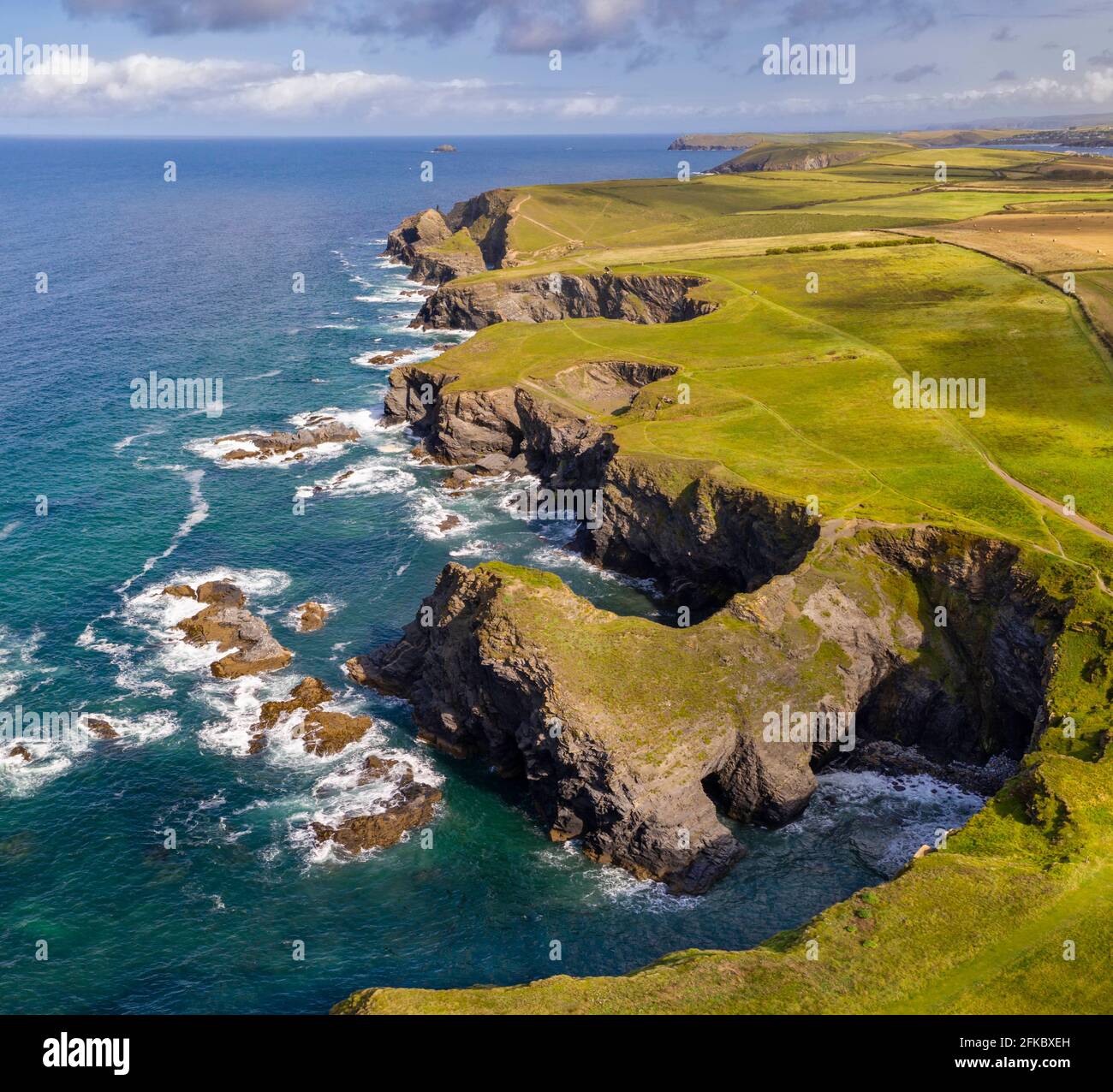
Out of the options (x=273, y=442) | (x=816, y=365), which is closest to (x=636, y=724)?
(x=816, y=365)

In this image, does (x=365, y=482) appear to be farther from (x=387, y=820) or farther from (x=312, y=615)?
(x=387, y=820)

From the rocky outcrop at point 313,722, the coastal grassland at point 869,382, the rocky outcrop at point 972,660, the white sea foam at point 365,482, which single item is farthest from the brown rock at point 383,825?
the white sea foam at point 365,482

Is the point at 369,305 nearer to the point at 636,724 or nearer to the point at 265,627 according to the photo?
the point at 265,627

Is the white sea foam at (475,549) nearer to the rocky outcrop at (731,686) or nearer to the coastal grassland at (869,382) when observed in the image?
the coastal grassland at (869,382)

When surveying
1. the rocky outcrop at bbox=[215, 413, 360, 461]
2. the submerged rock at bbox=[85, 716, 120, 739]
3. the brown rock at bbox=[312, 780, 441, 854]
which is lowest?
the brown rock at bbox=[312, 780, 441, 854]

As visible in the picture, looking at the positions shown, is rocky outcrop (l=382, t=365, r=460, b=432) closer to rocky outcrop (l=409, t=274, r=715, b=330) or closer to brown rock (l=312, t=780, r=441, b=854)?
rocky outcrop (l=409, t=274, r=715, b=330)

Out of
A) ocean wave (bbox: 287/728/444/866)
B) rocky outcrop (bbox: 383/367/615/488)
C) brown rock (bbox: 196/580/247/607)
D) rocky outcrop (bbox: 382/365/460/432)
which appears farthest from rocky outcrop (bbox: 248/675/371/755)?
rocky outcrop (bbox: 382/365/460/432)

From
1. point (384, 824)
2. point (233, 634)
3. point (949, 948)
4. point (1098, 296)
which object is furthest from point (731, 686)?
point (1098, 296)
